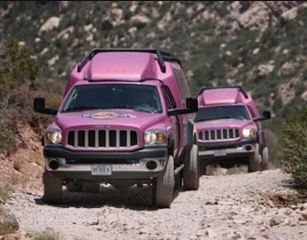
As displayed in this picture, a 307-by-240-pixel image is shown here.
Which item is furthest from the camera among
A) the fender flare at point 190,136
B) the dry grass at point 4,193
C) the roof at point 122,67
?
the fender flare at point 190,136

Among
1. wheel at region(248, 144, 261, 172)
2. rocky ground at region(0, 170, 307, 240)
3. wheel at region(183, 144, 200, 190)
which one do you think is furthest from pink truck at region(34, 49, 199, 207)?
wheel at region(248, 144, 261, 172)

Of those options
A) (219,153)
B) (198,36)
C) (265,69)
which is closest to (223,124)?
(219,153)

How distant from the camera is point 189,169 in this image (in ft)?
43.7

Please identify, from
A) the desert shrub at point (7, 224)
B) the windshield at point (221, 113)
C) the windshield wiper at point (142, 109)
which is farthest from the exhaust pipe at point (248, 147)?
the desert shrub at point (7, 224)

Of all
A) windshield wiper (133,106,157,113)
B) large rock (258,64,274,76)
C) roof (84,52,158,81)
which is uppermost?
roof (84,52,158,81)

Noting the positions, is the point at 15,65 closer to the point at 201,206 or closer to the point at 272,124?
the point at 201,206

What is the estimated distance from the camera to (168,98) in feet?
40.5

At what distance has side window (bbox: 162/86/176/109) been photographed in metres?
12.1

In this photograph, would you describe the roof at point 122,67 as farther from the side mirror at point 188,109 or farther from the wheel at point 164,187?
the wheel at point 164,187

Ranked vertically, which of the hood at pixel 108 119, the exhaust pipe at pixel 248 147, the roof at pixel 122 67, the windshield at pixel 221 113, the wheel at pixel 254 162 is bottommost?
the wheel at pixel 254 162

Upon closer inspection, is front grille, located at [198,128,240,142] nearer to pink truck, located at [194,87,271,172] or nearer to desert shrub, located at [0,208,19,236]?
pink truck, located at [194,87,271,172]

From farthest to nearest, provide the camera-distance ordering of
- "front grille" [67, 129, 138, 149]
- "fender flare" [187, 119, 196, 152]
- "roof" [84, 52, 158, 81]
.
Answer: "fender flare" [187, 119, 196, 152], "roof" [84, 52, 158, 81], "front grille" [67, 129, 138, 149]

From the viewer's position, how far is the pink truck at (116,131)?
33.8 ft

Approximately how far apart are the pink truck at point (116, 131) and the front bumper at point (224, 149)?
5.20 meters
